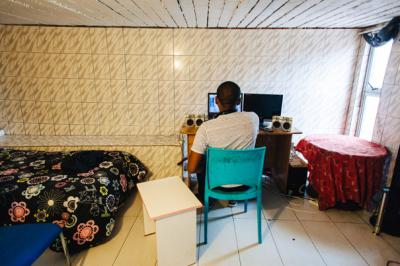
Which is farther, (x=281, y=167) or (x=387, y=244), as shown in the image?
(x=281, y=167)

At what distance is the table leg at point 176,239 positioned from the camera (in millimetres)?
1543

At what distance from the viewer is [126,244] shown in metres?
1.90

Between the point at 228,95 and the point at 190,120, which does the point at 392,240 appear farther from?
the point at 190,120

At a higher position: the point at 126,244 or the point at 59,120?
the point at 59,120

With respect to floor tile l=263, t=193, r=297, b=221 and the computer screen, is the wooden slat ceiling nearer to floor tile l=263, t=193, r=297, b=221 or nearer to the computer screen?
the computer screen

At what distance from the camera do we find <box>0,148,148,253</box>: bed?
174cm

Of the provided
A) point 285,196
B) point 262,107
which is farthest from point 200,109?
point 285,196

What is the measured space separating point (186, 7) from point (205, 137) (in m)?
1.19

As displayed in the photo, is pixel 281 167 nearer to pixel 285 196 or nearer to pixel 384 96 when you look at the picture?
pixel 285 196

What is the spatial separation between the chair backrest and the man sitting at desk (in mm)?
145

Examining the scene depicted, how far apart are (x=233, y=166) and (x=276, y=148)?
149cm

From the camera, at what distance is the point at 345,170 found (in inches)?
83.2

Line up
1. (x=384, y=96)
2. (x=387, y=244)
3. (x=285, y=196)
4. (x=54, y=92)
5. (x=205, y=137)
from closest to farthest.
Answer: (x=205, y=137) < (x=387, y=244) < (x=384, y=96) < (x=285, y=196) < (x=54, y=92)

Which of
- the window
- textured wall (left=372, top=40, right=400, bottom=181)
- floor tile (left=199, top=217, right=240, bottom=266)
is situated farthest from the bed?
the window
